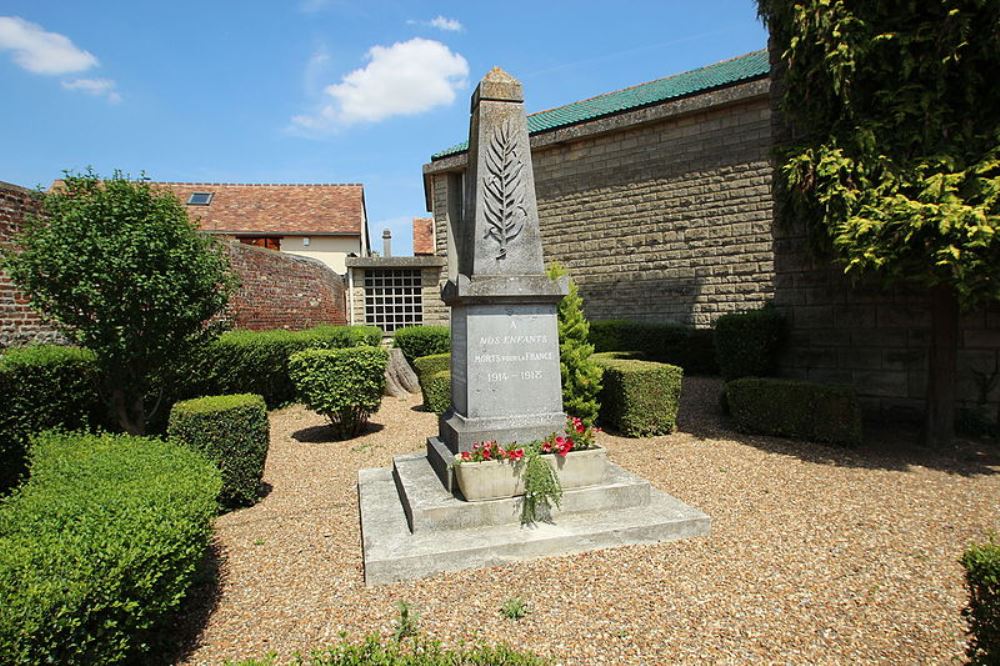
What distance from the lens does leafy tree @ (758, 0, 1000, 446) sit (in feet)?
18.3

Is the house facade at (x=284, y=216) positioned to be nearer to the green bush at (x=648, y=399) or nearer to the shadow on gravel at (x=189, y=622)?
the green bush at (x=648, y=399)

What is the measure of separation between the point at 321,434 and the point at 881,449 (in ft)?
25.5

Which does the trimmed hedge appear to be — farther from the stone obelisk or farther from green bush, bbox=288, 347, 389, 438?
the stone obelisk

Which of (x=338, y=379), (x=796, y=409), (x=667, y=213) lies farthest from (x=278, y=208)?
(x=796, y=409)

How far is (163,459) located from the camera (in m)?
3.87

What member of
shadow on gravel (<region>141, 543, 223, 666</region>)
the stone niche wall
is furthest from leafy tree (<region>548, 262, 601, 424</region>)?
the stone niche wall

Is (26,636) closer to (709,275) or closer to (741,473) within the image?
(741,473)

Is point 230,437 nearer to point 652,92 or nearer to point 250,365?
point 250,365

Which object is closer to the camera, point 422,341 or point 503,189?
point 503,189

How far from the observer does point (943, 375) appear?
6.71m

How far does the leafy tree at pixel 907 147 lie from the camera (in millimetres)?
5574

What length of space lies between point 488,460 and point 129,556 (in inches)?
95.2

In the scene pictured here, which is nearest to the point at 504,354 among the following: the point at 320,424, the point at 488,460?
the point at 488,460

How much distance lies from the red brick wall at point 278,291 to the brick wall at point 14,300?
3705mm
